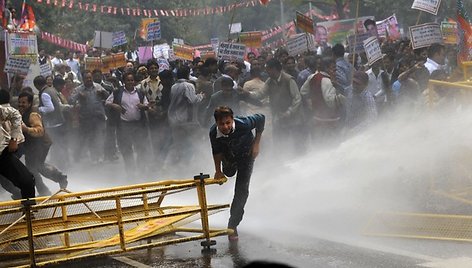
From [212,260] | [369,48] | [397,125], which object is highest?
[369,48]

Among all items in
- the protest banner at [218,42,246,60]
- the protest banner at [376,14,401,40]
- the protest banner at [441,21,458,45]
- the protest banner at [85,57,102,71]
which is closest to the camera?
the protest banner at [218,42,246,60]

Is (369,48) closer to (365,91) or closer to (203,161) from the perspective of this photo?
(365,91)

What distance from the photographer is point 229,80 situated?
1394cm

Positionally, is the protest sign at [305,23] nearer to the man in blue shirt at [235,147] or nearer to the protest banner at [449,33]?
the protest banner at [449,33]

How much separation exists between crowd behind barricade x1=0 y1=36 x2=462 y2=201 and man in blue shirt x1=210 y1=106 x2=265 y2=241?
11.3 feet

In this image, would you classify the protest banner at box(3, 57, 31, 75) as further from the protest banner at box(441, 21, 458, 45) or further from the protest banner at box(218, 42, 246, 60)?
the protest banner at box(441, 21, 458, 45)

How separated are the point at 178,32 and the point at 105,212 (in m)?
46.0

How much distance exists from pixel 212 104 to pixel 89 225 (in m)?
6.01

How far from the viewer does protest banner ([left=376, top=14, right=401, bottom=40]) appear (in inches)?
935

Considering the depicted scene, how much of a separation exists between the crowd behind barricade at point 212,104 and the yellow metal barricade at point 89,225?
2.98 meters

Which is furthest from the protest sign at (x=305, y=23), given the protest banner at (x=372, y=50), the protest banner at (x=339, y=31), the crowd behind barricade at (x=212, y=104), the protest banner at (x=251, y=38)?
the protest banner at (x=339, y=31)

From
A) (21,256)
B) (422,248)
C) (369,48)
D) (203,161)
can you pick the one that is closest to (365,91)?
(369,48)

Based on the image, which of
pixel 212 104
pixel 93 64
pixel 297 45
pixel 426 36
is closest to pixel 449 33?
pixel 297 45

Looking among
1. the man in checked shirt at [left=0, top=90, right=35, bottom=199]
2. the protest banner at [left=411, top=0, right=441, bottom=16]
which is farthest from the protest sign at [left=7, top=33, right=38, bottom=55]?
the man in checked shirt at [left=0, top=90, right=35, bottom=199]
